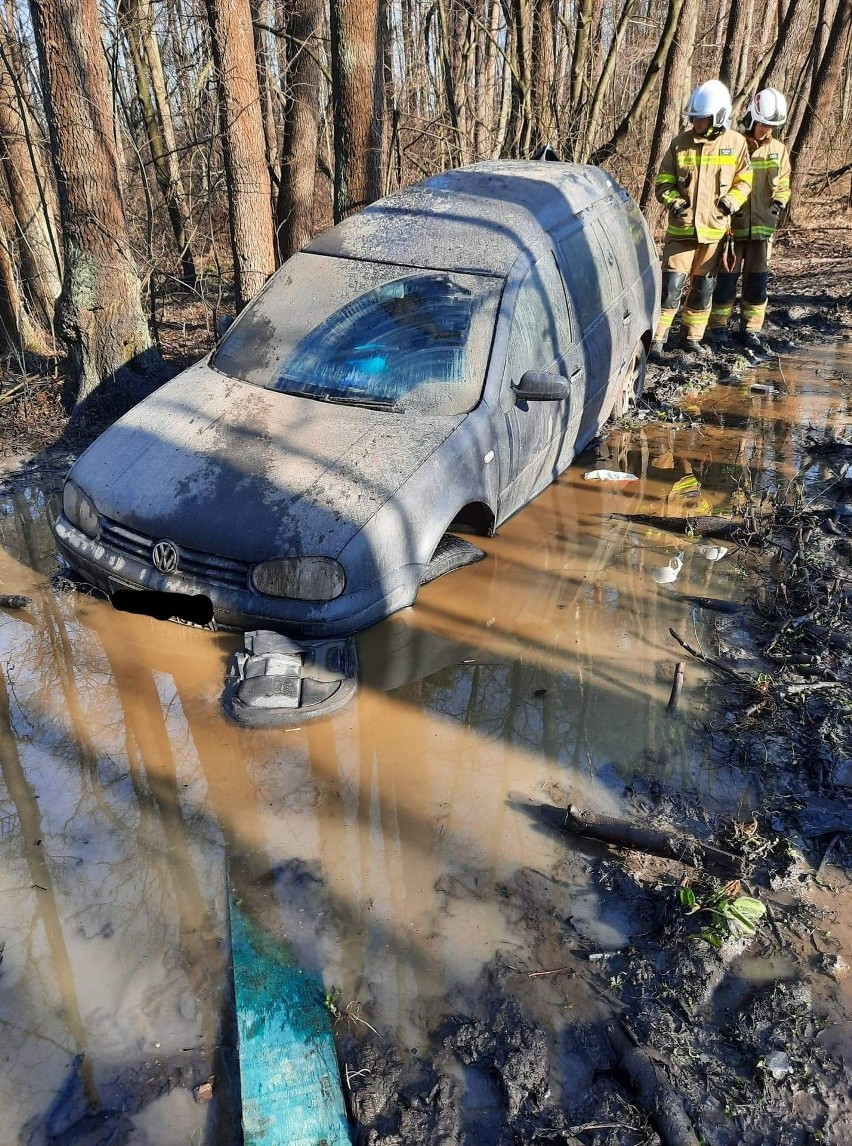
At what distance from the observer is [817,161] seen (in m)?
16.7

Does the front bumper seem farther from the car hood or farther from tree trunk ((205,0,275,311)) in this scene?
tree trunk ((205,0,275,311))

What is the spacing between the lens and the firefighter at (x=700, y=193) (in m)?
7.80

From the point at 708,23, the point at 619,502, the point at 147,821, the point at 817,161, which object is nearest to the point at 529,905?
the point at 147,821

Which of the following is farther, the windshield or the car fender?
the windshield

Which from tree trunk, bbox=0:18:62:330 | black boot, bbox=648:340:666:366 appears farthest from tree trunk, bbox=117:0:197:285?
black boot, bbox=648:340:666:366

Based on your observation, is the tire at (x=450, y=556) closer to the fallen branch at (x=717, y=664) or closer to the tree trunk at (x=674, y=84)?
the fallen branch at (x=717, y=664)

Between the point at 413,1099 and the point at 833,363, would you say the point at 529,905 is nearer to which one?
the point at 413,1099

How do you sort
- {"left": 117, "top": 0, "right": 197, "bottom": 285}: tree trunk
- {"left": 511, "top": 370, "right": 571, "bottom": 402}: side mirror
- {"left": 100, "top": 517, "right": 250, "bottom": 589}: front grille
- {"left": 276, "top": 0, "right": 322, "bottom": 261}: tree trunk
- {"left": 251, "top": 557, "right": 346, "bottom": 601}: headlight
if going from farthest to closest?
{"left": 117, "top": 0, "right": 197, "bottom": 285}: tree trunk → {"left": 276, "top": 0, "right": 322, "bottom": 261}: tree trunk → {"left": 511, "top": 370, "right": 571, "bottom": 402}: side mirror → {"left": 100, "top": 517, "right": 250, "bottom": 589}: front grille → {"left": 251, "top": 557, "right": 346, "bottom": 601}: headlight

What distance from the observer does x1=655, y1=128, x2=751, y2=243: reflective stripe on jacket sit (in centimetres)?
790

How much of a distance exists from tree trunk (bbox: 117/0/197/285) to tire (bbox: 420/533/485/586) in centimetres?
741

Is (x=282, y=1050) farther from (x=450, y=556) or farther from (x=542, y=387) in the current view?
(x=542, y=387)

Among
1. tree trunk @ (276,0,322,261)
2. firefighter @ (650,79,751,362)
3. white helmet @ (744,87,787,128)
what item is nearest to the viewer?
firefighter @ (650,79,751,362)

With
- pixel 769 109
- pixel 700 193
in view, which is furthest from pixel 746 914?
pixel 769 109

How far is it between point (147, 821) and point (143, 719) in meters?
0.67
